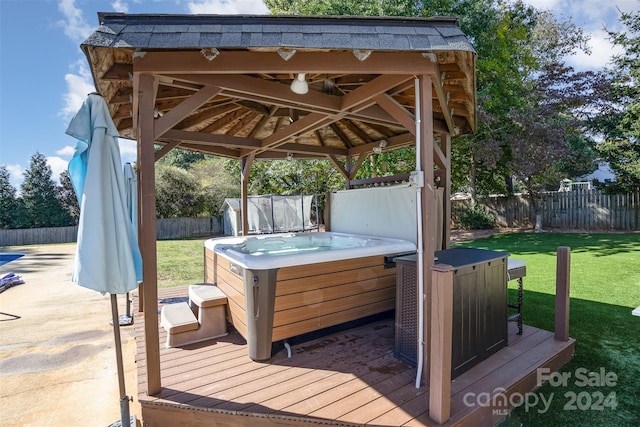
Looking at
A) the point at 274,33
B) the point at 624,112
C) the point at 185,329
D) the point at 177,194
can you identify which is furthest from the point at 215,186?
the point at 624,112

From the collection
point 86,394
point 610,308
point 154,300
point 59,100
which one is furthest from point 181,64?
point 59,100

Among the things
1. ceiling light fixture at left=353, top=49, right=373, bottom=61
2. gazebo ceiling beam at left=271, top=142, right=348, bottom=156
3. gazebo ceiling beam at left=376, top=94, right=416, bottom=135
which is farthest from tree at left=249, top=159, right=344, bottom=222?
ceiling light fixture at left=353, top=49, right=373, bottom=61

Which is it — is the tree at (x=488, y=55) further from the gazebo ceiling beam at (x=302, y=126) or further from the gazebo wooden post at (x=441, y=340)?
the gazebo wooden post at (x=441, y=340)

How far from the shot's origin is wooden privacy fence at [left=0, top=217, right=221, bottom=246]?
666 inches

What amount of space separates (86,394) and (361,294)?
258 centimetres

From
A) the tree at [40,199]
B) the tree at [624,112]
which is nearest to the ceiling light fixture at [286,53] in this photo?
the tree at [624,112]

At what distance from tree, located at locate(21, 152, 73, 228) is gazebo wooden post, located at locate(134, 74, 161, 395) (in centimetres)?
2194

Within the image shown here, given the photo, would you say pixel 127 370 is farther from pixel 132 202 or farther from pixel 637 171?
pixel 637 171

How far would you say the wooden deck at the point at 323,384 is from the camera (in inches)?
78.6

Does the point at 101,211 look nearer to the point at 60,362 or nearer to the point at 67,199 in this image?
the point at 60,362

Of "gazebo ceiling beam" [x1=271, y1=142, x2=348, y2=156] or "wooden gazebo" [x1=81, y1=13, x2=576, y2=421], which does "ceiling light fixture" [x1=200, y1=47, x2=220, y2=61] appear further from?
"gazebo ceiling beam" [x1=271, y1=142, x2=348, y2=156]

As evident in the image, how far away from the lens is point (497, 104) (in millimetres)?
10992

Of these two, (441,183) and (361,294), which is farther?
(441,183)

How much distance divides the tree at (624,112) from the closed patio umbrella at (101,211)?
1461cm
